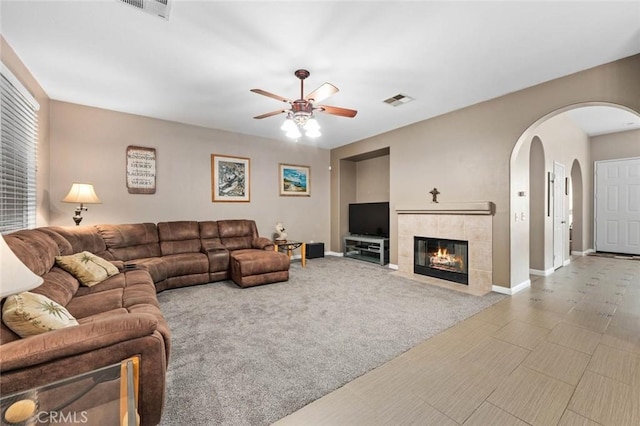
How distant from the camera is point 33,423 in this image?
96 cm

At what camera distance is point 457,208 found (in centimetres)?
407

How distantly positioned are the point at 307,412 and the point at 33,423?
1193 millimetres

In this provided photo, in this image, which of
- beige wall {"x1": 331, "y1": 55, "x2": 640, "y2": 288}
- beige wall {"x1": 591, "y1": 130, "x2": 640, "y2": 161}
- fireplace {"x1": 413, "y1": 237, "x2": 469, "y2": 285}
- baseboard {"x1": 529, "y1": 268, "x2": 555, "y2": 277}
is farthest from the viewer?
beige wall {"x1": 591, "y1": 130, "x2": 640, "y2": 161}

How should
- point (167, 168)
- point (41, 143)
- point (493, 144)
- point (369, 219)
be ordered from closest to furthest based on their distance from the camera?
point (41, 143), point (493, 144), point (167, 168), point (369, 219)

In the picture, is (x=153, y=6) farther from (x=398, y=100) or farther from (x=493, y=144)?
(x=493, y=144)

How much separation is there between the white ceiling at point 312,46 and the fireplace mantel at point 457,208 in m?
1.49

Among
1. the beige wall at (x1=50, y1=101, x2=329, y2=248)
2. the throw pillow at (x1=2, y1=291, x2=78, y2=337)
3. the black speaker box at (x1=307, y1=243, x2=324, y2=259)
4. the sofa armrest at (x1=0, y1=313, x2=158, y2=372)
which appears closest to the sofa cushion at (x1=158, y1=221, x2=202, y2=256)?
the beige wall at (x1=50, y1=101, x2=329, y2=248)

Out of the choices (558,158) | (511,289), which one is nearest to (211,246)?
(511,289)

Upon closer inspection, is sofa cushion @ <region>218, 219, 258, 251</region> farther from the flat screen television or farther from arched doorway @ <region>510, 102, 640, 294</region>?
arched doorway @ <region>510, 102, 640, 294</region>

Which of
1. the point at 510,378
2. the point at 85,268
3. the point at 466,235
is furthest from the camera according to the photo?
the point at 466,235

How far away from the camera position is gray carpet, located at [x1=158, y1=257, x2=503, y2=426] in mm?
1662

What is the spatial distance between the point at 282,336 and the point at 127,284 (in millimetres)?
1638

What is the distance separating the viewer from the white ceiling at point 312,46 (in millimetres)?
2113

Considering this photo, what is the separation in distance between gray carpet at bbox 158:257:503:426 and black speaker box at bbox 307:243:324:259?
74.3 inches
